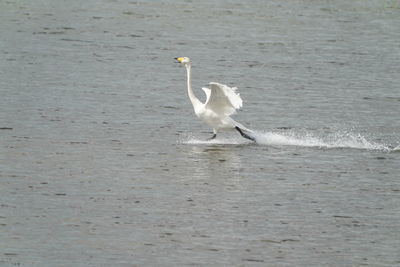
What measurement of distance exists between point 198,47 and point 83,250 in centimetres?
1882

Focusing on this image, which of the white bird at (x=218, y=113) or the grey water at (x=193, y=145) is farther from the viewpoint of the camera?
the white bird at (x=218, y=113)

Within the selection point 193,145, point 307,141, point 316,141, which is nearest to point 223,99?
point 193,145

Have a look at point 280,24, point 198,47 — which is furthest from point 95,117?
point 280,24

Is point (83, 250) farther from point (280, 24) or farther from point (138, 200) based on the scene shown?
point (280, 24)

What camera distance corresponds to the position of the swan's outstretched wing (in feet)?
64.0

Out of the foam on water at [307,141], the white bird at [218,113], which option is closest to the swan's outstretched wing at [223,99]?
the white bird at [218,113]

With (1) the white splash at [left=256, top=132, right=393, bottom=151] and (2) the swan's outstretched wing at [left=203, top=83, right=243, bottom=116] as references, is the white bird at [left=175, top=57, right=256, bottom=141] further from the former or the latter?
(1) the white splash at [left=256, top=132, right=393, bottom=151]

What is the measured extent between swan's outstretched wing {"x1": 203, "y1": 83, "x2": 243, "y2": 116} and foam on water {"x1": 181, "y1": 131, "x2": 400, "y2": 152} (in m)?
0.68

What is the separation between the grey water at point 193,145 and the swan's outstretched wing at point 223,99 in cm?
69

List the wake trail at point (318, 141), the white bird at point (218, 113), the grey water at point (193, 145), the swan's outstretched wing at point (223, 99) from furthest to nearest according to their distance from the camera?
the wake trail at point (318, 141) < the white bird at point (218, 113) < the swan's outstretched wing at point (223, 99) < the grey water at point (193, 145)

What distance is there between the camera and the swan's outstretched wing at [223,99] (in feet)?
64.0

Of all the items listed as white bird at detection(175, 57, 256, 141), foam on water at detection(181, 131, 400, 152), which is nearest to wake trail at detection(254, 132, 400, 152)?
foam on water at detection(181, 131, 400, 152)

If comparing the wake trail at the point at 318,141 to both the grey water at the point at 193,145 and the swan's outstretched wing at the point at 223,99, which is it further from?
the swan's outstretched wing at the point at 223,99

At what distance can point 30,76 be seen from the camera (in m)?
26.1
